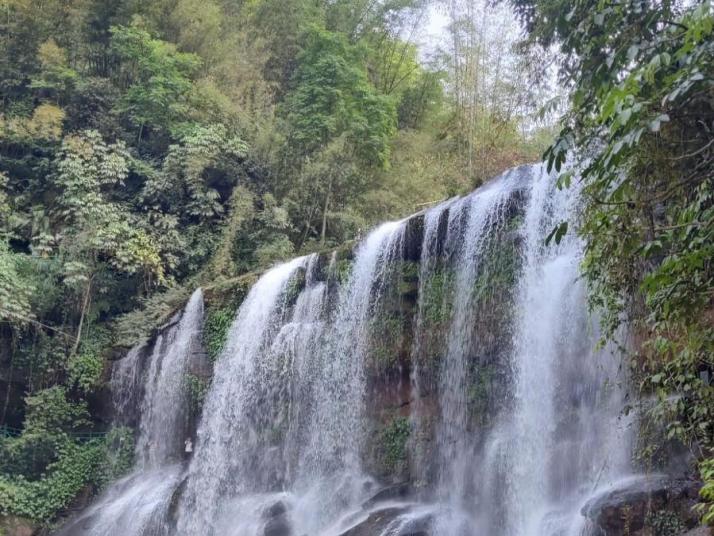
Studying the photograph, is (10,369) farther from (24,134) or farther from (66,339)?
(24,134)

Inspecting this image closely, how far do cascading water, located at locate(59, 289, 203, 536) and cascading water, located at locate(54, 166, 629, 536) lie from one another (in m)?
0.04

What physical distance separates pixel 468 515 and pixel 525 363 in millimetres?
2080

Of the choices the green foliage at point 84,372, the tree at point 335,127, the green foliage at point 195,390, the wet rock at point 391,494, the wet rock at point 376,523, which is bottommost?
the wet rock at point 376,523

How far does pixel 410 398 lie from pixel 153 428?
5.73 m

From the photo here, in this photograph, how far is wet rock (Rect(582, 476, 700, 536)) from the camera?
5977 mm

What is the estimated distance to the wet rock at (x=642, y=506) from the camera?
19.6 ft

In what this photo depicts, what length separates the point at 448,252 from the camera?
10.7m

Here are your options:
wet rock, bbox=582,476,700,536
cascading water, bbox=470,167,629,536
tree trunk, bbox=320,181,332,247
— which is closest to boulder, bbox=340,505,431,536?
cascading water, bbox=470,167,629,536

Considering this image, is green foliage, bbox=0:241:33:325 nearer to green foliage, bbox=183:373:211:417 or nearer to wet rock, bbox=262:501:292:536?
green foliage, bbox=183:373:211:417

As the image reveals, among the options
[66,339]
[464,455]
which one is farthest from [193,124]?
[464,455]

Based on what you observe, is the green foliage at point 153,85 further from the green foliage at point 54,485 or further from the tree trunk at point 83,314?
the green foliage at point 54,485

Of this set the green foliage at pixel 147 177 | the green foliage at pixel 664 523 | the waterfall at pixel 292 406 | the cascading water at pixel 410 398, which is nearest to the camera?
the green foliage at pixel 664 523

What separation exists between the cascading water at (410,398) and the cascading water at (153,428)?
1.6 inches

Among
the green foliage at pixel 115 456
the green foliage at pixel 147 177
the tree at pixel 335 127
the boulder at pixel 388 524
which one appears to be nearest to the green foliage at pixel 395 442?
the boulder at pixel 388 524
